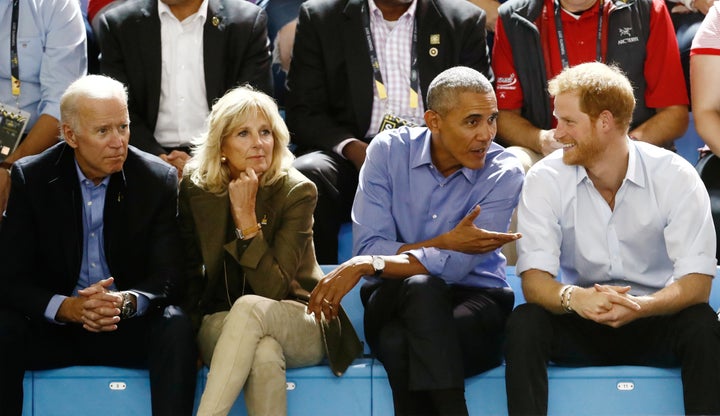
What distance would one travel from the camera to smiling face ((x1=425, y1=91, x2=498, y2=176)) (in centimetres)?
392

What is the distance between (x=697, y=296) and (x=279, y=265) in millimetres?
1349

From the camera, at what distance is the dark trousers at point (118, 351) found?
3643 mm

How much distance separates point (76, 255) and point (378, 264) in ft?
3.40

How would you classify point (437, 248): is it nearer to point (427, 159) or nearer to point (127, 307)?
point (427, 159)

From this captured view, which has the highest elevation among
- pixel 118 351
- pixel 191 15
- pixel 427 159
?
pixel 191 15

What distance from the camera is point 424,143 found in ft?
13.3

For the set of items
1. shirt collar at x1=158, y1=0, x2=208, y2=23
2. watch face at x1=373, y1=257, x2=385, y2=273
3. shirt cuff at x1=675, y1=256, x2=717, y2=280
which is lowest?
shirt cuff at x1=675, y1=256, x2=717, y2=280

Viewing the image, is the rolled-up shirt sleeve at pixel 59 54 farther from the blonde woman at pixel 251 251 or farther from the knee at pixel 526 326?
the knee at pixel 526 326

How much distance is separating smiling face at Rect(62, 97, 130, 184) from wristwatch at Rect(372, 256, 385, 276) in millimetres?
936

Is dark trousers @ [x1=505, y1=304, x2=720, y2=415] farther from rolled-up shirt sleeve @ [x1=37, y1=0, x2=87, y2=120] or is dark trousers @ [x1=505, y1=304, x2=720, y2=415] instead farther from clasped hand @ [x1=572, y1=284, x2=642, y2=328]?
rolled-up shirt sleeve @ [x1=37, y1=0, x2=87, y2=120]

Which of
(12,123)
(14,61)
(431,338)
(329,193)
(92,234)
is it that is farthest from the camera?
(14,61)

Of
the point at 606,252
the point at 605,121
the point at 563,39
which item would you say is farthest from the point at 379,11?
the point at 606,252

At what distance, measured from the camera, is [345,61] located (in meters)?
4.97

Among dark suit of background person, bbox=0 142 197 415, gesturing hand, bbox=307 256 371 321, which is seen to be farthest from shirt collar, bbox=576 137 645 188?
dark suit of background person, bbox=0 142 197 415
